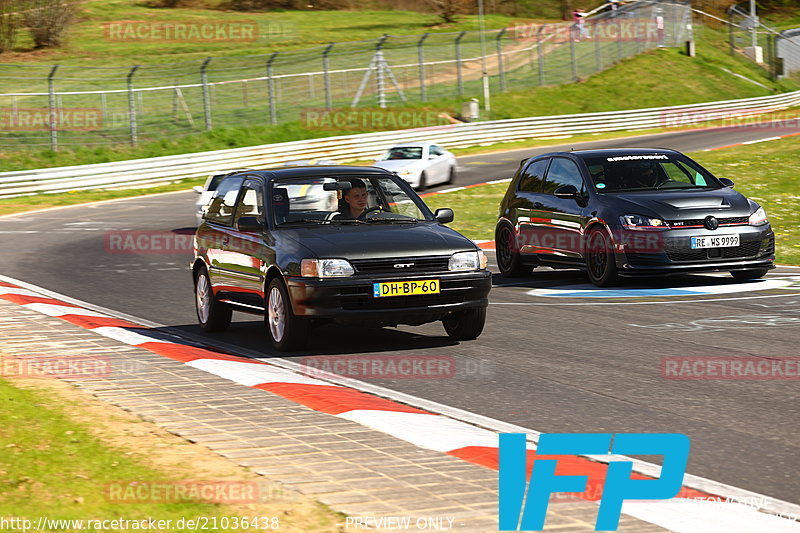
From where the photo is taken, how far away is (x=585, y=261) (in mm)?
14211

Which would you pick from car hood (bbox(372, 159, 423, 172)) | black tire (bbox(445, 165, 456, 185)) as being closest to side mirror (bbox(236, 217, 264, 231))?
car hood (bbox(372, 159, 423, 172))

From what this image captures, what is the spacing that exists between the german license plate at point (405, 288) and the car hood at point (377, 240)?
225 mm

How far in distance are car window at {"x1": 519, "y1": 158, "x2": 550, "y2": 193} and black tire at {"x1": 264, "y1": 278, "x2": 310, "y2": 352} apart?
20.0ft

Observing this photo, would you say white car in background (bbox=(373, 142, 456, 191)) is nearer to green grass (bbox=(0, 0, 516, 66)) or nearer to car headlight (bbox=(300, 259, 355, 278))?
car headlight (bbox=(300, 259, 355, 278))

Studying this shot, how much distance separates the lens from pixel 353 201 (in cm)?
1059

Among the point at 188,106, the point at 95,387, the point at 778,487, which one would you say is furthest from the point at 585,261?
the point at 188,106

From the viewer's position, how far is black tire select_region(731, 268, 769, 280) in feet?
45.3

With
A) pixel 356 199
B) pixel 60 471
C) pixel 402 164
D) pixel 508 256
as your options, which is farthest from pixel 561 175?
pixel 402 164

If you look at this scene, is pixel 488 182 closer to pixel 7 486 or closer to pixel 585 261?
pixel 585 261

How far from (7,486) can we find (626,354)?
5.24m

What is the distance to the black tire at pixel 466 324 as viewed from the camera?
10.1 m

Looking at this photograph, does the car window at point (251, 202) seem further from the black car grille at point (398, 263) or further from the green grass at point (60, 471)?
the green grass at point (60, 471)

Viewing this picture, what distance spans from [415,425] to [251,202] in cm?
469

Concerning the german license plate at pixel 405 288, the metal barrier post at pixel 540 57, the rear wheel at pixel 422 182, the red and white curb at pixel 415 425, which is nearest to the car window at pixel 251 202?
the red and white curb at pixel 415 425
